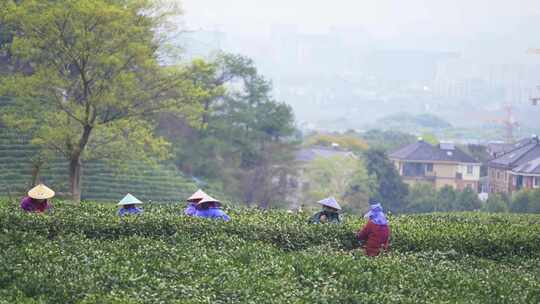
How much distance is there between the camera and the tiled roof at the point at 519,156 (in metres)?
44.6

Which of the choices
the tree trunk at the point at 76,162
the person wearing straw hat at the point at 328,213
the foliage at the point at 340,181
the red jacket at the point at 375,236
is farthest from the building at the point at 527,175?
the red jacket at the point at 375,236

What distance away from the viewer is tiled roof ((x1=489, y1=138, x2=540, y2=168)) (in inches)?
1757

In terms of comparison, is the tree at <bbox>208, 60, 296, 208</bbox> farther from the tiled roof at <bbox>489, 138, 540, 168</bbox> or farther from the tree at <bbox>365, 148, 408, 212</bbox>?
the tiled roof at <bbox>489, 138, 540, 168</bbox>

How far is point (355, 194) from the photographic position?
138ft

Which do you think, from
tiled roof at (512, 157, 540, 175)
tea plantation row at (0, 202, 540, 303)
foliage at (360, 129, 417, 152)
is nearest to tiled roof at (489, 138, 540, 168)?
tiled roof at (512, 157, 540, 175)

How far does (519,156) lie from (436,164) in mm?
9774

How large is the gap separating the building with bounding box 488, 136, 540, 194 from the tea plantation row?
101 ft

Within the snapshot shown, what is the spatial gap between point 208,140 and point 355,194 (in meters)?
7.78

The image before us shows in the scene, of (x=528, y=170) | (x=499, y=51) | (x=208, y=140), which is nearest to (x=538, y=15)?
(x=499, y=51)

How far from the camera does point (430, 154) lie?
182 ft

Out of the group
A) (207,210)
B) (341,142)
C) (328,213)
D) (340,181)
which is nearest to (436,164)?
(340,181)

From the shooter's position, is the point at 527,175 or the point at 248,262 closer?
the point at 248,262

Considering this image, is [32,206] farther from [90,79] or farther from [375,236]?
[90,79]

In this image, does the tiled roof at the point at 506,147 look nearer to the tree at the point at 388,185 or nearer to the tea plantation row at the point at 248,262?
the tree at the point at 388,185
